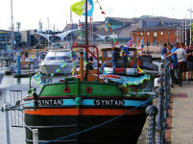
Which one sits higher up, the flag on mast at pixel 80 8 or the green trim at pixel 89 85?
the flag on mast at pixel 80 8

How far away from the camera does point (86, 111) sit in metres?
10.0

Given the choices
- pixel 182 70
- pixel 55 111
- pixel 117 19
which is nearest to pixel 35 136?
pixel 55 111

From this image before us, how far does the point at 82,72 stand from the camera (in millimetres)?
10844

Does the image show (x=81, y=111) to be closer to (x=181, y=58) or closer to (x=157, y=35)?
(x=181, y=58)

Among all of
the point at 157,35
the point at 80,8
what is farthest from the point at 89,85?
the point at 157,35

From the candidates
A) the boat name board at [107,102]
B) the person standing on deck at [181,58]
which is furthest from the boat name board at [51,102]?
the person standing on deck at [181,58]

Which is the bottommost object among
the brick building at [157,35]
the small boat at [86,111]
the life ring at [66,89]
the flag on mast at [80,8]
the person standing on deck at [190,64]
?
the small boat at [86,111]

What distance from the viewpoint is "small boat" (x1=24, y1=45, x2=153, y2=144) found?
→ 9.99m

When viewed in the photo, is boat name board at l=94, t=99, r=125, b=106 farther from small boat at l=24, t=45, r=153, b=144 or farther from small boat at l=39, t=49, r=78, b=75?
small boat at l=39, t=49, r=78, b=75

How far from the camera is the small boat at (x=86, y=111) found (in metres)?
9.99

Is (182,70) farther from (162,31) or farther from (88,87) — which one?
(162,31)

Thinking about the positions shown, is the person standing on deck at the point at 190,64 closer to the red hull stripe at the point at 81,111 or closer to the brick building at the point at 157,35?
the red hull stripe at the point at 81,111

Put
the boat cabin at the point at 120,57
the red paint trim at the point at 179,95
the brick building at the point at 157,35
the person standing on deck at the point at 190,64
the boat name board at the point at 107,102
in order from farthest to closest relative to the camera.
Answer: the brick building at the point at 157,35
the boat cabin at the point at 120,57
the person standing on deck at the point at 190,64
the red paint trim at the point at 179,95
the boat name board at the point at 107,102

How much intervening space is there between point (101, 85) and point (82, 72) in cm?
101
